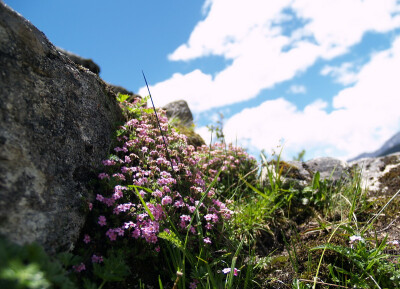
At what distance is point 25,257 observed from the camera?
184cm

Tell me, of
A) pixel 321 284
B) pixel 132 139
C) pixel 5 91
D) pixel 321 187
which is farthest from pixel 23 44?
pixel 321 187

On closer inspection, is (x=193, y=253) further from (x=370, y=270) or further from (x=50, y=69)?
(x=50, y=69)

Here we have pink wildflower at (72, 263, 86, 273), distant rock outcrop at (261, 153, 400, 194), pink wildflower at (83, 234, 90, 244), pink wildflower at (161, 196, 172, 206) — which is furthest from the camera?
distant rock outcrop at (261, 153, 400, 194)

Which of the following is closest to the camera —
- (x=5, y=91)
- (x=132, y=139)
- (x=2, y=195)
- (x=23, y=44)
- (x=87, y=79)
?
(x=2, y=195)

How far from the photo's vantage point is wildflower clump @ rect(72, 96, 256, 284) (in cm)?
314

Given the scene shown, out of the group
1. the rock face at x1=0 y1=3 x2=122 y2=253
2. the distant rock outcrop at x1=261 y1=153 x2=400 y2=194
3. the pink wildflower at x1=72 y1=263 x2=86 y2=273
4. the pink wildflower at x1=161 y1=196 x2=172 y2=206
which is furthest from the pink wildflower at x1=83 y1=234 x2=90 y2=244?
the distant rock outcrop at x1=261 y1=153 x2=400 y2=194

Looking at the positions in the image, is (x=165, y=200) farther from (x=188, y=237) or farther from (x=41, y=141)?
(x=41, y=141)

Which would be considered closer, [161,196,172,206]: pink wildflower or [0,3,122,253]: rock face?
[0,3,122,253]: rock face

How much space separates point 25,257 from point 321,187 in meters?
4.87

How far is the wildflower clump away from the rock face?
0.79 ft

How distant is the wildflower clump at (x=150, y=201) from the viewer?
314cm

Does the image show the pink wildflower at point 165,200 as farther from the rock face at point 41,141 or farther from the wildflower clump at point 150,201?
the rock face at point 41,141

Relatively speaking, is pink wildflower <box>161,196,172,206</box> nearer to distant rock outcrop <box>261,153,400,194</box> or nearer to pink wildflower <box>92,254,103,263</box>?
pink wildflower <box>92,254,103,263</box>

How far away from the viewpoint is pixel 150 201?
137 inches
